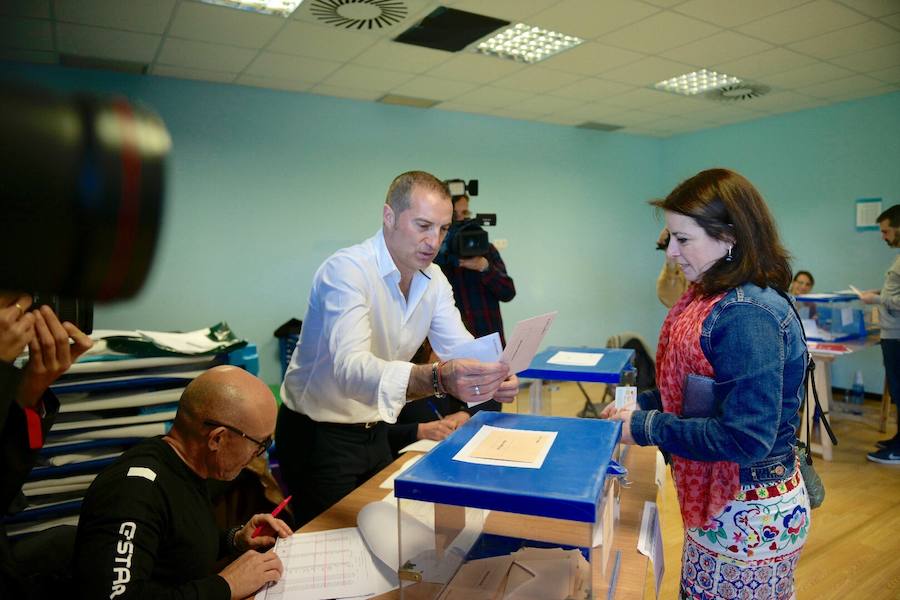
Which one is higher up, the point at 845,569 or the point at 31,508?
the point at 31,508

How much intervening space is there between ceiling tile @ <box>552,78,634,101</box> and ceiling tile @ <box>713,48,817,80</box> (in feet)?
2.42

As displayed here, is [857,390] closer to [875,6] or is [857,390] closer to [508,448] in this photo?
[875,6]

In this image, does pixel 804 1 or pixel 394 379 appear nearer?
pixel 394 379

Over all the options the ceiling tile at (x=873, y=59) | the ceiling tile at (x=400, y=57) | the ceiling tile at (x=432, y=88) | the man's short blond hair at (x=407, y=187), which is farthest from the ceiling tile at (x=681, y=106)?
the man's short blond hair at (x=407, y=187)

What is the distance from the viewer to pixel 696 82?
478cm

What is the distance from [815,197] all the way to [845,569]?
4186 mm

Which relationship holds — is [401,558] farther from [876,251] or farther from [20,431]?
[876,251]

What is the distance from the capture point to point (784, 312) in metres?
1.18

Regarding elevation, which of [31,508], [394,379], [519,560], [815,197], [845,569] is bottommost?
[845,569]

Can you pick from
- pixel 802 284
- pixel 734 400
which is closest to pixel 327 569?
pixel 734 400

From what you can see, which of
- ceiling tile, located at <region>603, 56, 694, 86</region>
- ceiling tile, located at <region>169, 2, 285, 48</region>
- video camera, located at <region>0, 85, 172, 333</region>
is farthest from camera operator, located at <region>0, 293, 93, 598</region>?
ceiling tile, located at <region>603, 56, 694, 86</region>

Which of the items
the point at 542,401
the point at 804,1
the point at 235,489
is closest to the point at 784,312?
the point at 542,401

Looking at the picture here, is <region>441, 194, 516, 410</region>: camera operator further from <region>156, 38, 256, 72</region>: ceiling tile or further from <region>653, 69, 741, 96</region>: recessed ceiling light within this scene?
<region>653, 69, 741, 96</region>: recessed ceiling light

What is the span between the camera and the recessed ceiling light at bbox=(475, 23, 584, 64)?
3555 millimetres
